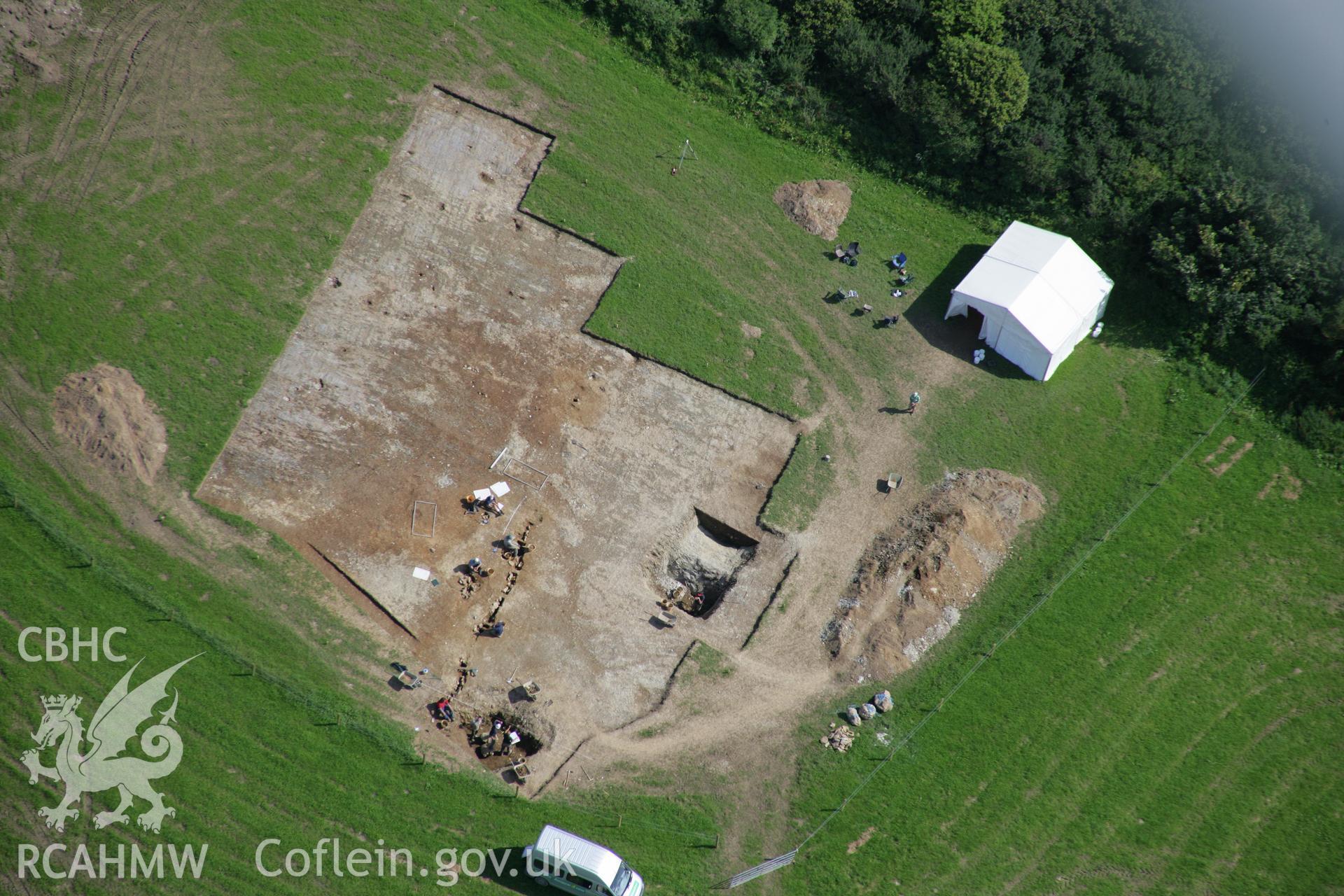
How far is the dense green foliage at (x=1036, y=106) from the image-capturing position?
4350 centimetres

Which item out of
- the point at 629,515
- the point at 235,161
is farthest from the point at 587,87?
the point at 629,515

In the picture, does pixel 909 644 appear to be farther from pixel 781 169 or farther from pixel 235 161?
pixel 235 161

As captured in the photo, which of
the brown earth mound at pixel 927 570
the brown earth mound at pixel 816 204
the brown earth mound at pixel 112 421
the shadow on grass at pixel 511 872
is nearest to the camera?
the shadow on grass at pixel 511 872

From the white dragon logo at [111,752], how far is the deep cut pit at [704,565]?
19.3 metres

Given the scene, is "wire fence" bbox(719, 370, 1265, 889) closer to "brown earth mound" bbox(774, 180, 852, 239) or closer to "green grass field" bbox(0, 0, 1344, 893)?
"green grass field" bbox(0, 0, 1344, 893)

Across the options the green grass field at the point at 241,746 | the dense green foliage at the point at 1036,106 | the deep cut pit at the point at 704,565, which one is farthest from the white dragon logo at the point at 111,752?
the dense green foliage at the point at 1036,106

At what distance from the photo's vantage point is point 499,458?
124ft

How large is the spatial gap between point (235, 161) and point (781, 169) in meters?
25.7

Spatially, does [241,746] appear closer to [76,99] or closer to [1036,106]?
[76,99]

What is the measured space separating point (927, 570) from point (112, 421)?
110 feet

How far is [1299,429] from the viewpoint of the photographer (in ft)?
135

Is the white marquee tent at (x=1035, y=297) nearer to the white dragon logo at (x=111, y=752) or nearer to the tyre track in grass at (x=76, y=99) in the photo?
the white dragon logo at (x=111, y=752)

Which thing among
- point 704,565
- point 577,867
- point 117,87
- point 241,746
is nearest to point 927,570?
point 704,565

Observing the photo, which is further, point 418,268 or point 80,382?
point 418,268
